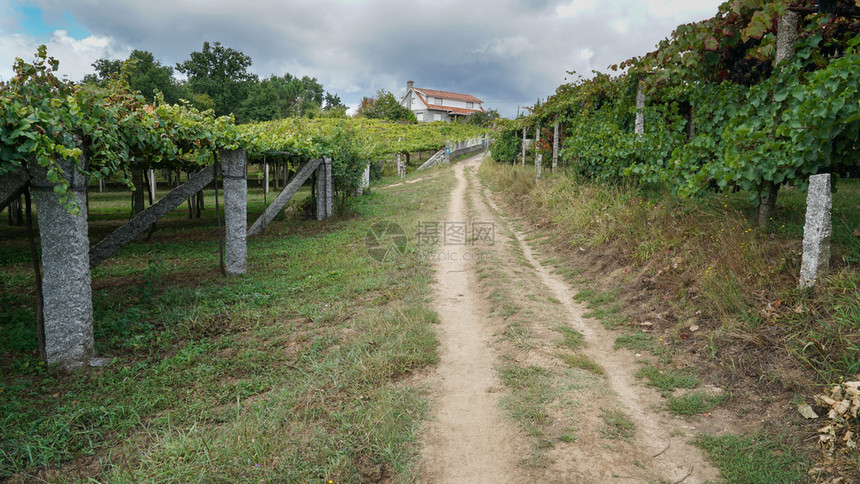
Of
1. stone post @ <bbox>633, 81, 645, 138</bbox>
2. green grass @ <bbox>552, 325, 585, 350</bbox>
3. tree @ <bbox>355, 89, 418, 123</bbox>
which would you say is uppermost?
tree @ <bbox>355, 89, 418, 123</bbox>

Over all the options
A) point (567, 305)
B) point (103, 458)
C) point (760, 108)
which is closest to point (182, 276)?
point (103, 458)

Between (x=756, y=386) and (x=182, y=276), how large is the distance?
850 centimetres

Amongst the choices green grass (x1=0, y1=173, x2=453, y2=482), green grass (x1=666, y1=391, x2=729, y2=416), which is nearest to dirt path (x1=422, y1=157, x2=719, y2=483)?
green grass (x1=666, y1=391, x2=729, y2=416)

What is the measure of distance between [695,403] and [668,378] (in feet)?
1.51

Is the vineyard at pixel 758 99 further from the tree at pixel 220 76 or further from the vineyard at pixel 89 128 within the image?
the tree at pixel 220 76

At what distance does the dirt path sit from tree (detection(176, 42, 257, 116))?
5867 centimetres

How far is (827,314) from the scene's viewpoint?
414 cm

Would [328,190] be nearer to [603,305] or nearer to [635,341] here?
[603,305]

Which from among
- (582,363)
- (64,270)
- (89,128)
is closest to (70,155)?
(89,128)

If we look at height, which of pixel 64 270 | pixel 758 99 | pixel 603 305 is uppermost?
pixel 758 99

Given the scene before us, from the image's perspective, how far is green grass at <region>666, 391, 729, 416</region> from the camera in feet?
12.8

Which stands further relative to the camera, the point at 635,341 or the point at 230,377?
the point at 635,341

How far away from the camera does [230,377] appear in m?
4.80

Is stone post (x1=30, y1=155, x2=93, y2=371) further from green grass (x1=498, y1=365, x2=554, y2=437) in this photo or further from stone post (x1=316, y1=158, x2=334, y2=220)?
stone post (x1=316, y1=158, x2=334, y2=220)
